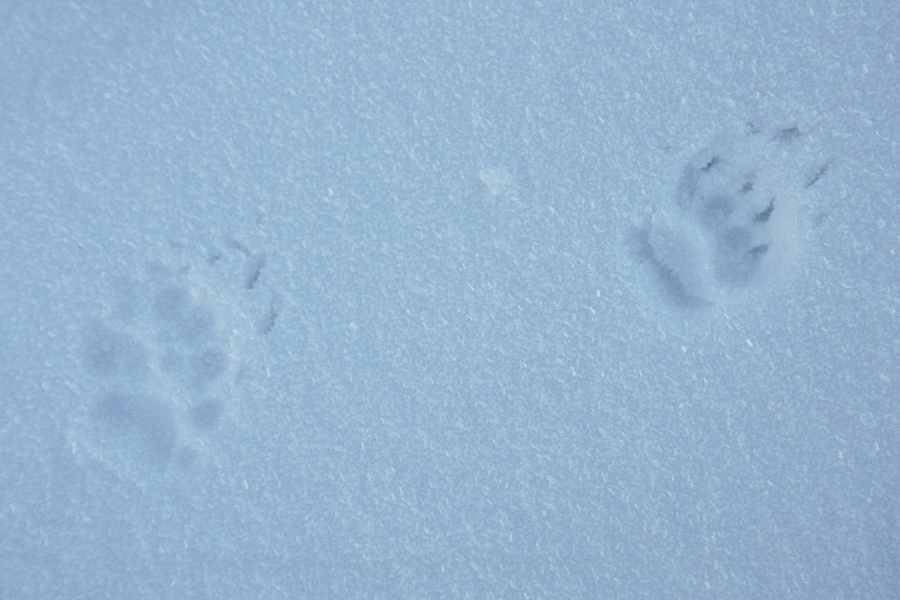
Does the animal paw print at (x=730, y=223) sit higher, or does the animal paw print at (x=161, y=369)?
the animal paw print at (x=730, y=223)

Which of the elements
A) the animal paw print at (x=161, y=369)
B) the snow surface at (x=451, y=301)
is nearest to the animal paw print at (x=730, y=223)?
the snow surface at (x=451, y=301)

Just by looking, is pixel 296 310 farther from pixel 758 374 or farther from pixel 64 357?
pixel 758 374

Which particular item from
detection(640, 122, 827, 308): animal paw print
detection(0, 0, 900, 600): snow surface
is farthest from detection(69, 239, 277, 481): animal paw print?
detection(640, 122, 827, 308): animal paw print

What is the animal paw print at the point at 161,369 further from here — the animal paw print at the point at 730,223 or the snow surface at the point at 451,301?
the animal paw print at the point at 730,223

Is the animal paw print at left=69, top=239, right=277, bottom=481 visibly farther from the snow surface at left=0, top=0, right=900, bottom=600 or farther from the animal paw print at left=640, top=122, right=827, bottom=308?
the animal paw print at left=640, top=122, right=827, bottom=308

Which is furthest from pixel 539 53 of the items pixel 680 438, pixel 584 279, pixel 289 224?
pixel 680 438

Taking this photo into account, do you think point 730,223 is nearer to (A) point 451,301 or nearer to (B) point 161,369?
(A) point 451,301

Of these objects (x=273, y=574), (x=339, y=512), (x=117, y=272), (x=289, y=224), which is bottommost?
(x=273, y=574)
